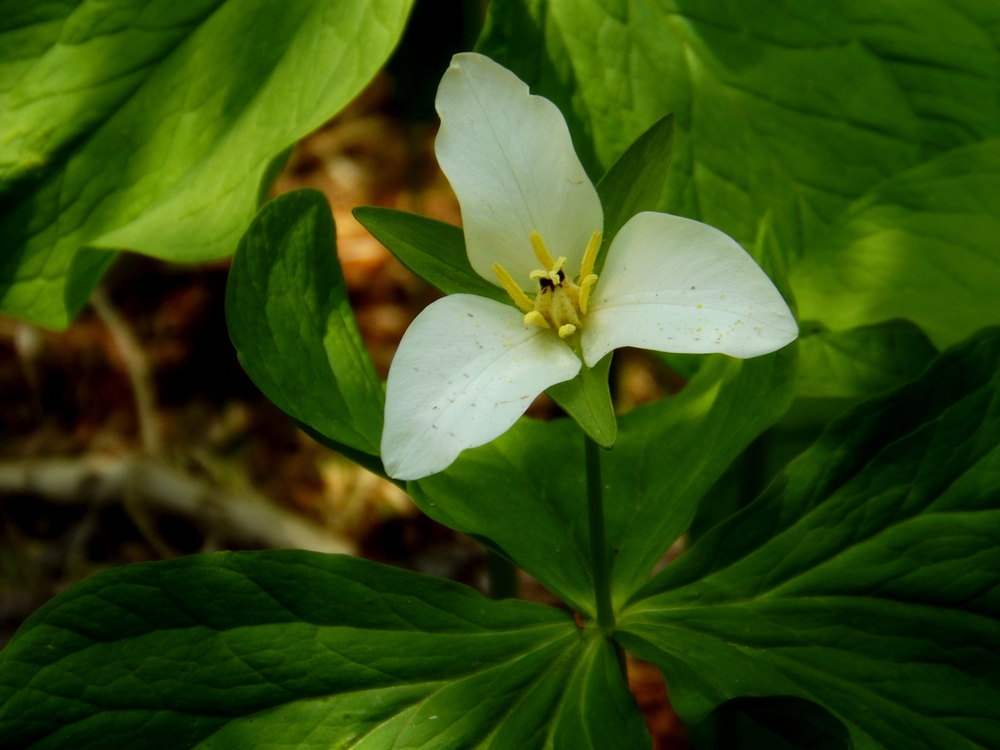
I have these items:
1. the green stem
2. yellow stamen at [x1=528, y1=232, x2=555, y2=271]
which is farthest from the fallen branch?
yellow stamen at [x1=528, y1=232, x2=555, y2=271]

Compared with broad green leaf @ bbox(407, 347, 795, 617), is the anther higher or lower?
higher

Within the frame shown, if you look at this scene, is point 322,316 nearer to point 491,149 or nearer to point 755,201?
point 491,149

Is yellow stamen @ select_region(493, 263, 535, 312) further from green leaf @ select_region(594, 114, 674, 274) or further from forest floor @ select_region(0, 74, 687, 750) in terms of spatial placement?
forest floor @ select_region(0, 74, 687, 750)

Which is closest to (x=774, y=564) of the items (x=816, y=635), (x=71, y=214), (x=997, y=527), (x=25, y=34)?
(x=816, y=635)

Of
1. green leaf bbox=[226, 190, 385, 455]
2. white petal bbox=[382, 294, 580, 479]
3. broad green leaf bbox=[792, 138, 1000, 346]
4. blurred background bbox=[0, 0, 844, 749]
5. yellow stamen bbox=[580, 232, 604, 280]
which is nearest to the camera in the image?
white petal bbox=[382, 294, 580, 479]

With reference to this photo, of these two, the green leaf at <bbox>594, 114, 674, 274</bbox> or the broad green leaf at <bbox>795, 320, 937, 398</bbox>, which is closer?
the green leaf at <bbox>594, 114, 674, 274</bbox>

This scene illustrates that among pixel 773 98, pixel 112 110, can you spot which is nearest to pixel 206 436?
pixel 112 110
